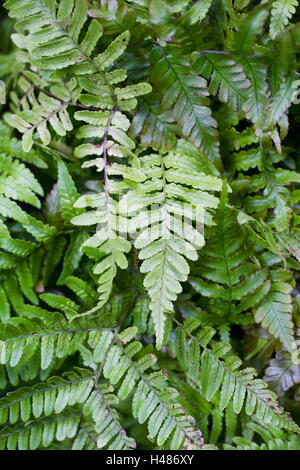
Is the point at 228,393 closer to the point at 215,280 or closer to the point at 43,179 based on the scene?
the point at 215,280

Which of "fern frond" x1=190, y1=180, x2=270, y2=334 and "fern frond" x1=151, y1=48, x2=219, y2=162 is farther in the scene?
"fern frond" x1=190, y1=180, x2=270, y2=334

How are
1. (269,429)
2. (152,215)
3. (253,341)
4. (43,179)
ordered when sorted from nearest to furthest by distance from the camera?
(152,215) < (269,429) < (253,341) < (43,179)

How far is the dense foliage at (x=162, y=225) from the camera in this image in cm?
112

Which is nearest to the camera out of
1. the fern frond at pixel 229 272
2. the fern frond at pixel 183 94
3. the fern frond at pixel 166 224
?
the fern frond at pixel 166 224

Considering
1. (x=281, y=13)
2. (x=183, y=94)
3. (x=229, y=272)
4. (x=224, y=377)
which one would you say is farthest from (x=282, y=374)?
(x=281, y=13)

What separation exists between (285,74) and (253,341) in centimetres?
79

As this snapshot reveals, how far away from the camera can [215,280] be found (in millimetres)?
1304

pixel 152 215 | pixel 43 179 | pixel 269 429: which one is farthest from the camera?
pixel 43 179

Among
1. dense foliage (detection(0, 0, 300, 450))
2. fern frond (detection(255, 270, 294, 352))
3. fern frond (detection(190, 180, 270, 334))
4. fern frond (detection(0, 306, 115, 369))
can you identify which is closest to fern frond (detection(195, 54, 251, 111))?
dense foliage (detection(0, 0, 300, 450))

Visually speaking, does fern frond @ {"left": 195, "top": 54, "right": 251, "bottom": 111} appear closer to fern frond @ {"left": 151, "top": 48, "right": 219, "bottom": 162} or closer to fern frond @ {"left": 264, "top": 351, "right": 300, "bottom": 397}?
fern frond @ {"left": 151, "top": 48, "right": 219, "bottom": 162}

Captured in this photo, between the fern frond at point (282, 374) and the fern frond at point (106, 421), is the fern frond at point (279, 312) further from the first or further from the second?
the fern frond at point (106, 421)

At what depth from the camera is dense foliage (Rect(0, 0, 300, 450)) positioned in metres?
1.12

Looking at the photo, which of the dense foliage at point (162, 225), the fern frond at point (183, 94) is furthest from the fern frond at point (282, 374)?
the fern frond at point (183, 94)
